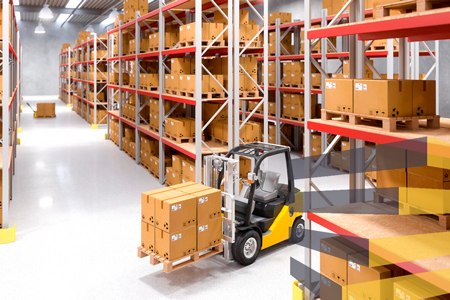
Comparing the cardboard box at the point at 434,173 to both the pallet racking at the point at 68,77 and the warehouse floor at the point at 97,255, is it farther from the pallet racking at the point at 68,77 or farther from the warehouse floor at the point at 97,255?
the pallet racking at the point at 68,77

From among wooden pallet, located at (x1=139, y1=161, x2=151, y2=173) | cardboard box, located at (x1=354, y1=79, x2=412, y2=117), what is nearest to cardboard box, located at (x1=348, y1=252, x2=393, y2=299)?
cardboard box, located at (x1=354, y1=79, x2=412, y2=117)

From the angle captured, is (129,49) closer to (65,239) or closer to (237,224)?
(65,239)

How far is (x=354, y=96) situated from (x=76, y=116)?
2306 cm

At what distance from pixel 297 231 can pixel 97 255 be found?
2875mm

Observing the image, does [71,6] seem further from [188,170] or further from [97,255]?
[97,255]

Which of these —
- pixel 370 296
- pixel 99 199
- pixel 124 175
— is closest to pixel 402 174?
pixel 370 296

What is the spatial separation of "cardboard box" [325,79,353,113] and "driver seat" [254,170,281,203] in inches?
79.4

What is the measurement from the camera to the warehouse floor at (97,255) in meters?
5.09

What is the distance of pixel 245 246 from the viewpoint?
564 centimetres

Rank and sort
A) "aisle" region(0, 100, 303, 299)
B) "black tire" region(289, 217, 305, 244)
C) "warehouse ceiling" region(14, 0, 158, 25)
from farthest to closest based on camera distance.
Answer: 1. "warehouse ceiling" region(14, 0, 158, 25)
2. "black tire" region(289, 217, 305, 244)
3. "aisle" region(0, 100, 303, 299)

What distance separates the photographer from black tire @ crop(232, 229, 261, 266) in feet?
18.2

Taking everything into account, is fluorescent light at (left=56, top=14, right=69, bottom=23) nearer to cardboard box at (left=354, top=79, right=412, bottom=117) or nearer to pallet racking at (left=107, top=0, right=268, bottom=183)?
pallet racking at (left=107, top=0, right=268, bottom=183)

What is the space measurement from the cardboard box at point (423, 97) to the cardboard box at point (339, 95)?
53cm

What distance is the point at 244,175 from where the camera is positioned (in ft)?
27.3
